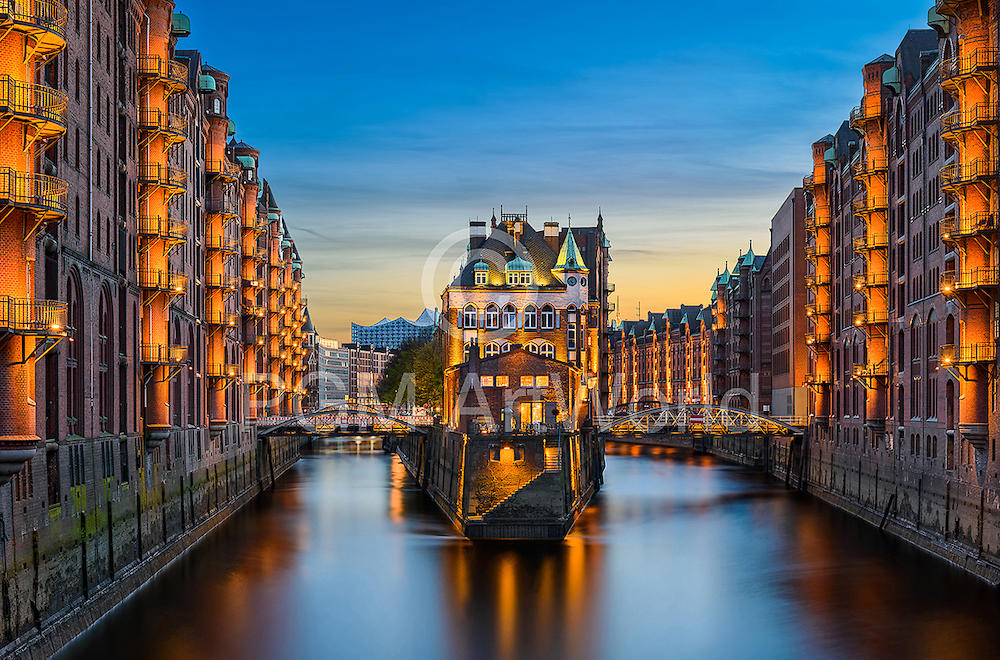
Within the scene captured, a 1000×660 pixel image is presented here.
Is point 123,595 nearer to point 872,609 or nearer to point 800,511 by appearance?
point 872,609

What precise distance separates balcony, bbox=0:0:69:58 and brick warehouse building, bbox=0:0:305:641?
0.17 ft

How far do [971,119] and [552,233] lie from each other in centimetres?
6670

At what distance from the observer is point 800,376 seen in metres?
103

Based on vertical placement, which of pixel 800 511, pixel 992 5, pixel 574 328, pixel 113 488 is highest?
pixel 992 5

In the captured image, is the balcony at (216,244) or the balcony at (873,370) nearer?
the balcony at (873,370)

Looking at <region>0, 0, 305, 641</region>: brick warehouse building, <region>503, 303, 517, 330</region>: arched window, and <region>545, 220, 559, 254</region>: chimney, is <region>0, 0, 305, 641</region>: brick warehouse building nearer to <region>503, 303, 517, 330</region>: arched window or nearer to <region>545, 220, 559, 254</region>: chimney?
<region>503, 303, 517, 330</region>: arched window

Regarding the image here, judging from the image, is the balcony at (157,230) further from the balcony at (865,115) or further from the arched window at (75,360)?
the balcony at (865,115)

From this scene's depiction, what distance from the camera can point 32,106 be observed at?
30109mm

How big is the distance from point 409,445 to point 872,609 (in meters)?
76.1

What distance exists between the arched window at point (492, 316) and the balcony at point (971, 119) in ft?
176

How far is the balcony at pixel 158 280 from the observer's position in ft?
164

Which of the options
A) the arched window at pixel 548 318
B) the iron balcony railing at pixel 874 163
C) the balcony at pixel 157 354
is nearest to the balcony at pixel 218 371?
the balcony at pixel 157 354

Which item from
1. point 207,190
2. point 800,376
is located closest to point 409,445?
point 800,376

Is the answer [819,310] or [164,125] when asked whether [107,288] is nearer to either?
[164,125]
